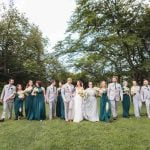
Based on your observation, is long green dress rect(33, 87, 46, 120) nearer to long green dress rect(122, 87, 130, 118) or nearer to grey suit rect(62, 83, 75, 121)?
grey suit rect(62, 83, 75, 121)

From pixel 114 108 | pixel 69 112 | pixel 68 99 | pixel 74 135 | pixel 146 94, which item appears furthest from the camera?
pixel 146 94

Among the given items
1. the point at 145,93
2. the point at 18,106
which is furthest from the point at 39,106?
the point at 145,93

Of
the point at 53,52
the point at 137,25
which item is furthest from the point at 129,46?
the point at 53,52

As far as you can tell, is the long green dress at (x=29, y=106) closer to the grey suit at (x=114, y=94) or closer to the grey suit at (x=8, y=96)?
the grey suit at (x=8, y=96)

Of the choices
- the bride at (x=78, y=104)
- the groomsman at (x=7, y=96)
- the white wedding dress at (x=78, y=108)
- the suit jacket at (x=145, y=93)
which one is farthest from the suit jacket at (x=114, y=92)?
the groomsman at (x=7, y=96)

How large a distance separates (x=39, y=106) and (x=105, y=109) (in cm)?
341

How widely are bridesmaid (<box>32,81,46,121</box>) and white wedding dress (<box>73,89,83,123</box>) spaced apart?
1.79 meters

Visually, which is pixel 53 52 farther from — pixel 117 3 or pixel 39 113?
pixel 39 113

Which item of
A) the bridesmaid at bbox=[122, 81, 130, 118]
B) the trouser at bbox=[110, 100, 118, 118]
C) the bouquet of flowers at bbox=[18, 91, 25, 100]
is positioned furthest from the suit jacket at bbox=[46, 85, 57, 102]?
the bridesmaid at bbox=[122, 81, 130, 118]

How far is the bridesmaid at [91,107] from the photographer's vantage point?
2173 centimetres

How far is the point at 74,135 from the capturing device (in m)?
17.8

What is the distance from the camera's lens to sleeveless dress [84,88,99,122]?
2173 cm

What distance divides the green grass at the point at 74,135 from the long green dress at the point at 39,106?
130 centimetres

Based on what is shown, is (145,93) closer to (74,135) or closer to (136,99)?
(136,99)
